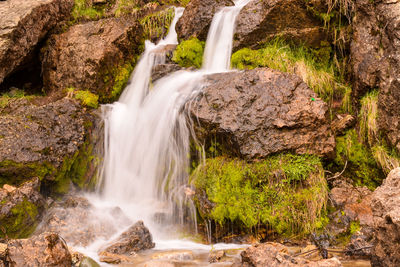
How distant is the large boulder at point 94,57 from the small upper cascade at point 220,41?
5.80 feet

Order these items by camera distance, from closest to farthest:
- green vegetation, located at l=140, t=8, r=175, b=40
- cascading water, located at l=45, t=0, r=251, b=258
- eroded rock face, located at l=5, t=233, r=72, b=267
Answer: eroded rock face, located at l=5, t=233, r=72, b=267
cascading water, located at l=45, t=0, r=251, b=258
green vegetation, located at l=140, t=8, r=175, b=40

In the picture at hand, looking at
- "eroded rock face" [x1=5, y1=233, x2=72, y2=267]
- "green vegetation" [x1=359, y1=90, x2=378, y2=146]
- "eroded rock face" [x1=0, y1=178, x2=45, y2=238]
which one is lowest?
"eroded rock face" [x1=5, y1=233, x2=72, y2=267]

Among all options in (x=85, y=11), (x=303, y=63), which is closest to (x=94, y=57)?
(x=85, y=11)

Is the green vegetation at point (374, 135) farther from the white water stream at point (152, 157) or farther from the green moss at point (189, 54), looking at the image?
the green moss at point (189, 54)

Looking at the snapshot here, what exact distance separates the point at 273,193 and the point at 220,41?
3.80m

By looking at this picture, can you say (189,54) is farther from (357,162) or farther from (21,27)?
(357,162)

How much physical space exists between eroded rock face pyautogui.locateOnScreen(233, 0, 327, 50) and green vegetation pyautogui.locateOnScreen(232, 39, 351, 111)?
0.17 metres

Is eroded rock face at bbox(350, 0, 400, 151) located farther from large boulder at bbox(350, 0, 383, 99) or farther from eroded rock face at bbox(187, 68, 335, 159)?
eroded rock face at bbox(187, 68, 335, 159)

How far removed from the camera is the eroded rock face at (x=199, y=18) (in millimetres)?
7266

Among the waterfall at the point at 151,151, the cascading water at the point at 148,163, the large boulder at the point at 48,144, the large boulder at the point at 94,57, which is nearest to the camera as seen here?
the large boulder at the point at 48,144

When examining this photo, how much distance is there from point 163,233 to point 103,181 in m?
1.55

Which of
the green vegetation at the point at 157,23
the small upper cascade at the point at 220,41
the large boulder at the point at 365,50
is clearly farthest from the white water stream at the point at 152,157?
the large boulder at the point at 365,50

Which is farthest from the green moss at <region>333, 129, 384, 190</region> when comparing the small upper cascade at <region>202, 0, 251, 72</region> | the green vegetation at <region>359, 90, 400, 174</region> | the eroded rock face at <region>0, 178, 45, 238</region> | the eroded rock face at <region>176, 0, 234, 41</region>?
the eroded rock face at <region>0, 178, 45, 238</region>

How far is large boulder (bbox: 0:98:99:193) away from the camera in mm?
4656
